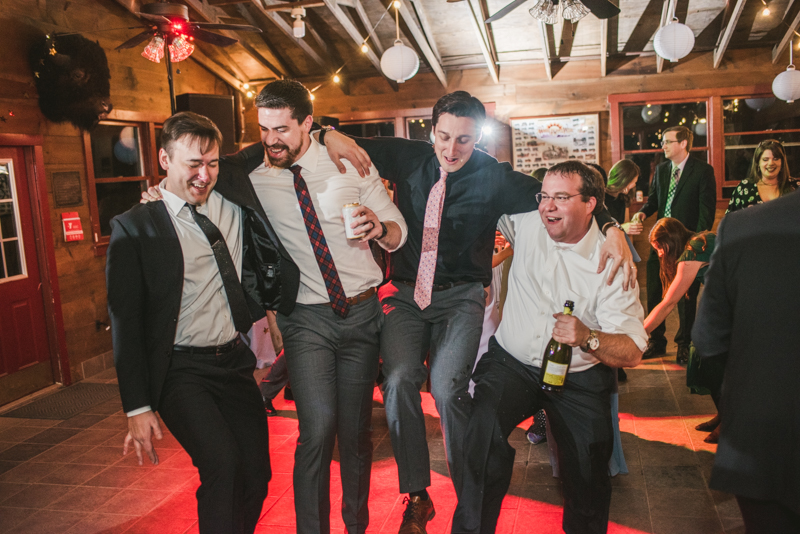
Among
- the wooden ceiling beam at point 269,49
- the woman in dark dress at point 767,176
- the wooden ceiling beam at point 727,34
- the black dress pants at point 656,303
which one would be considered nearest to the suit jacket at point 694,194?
the woman in dark dress at point 767,176

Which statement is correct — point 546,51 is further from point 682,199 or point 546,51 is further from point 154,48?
point 154,48

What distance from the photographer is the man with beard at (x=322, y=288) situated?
245 cm

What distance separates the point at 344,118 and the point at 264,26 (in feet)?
5.49

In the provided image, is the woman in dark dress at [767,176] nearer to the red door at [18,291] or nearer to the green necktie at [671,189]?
the green necktie at [671,189]

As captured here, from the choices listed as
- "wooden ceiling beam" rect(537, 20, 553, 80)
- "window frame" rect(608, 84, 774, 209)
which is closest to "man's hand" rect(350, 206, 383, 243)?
"wooden ceiling beam" rect(537, 20, 553, 80)

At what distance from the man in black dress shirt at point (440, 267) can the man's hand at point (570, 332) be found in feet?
1.21

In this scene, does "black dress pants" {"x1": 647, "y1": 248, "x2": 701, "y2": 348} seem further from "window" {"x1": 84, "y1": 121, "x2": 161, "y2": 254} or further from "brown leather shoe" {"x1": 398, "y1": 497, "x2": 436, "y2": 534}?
"window" {"x1": 84, "y1": 121, "x2": 161, "y2": 254}

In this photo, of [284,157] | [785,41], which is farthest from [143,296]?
[785,41]

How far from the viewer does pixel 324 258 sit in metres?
2.53

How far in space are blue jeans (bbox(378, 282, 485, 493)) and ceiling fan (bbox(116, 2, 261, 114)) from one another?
3848 millimetres

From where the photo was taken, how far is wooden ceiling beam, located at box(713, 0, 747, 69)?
6.72 m

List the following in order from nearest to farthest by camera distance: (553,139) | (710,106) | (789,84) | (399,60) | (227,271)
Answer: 1. (227,271)
2. (399,60)
3. (789,84)
4. (710,106)
5. (553,139)

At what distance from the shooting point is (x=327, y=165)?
8.76 ft

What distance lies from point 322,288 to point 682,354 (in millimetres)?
4250
